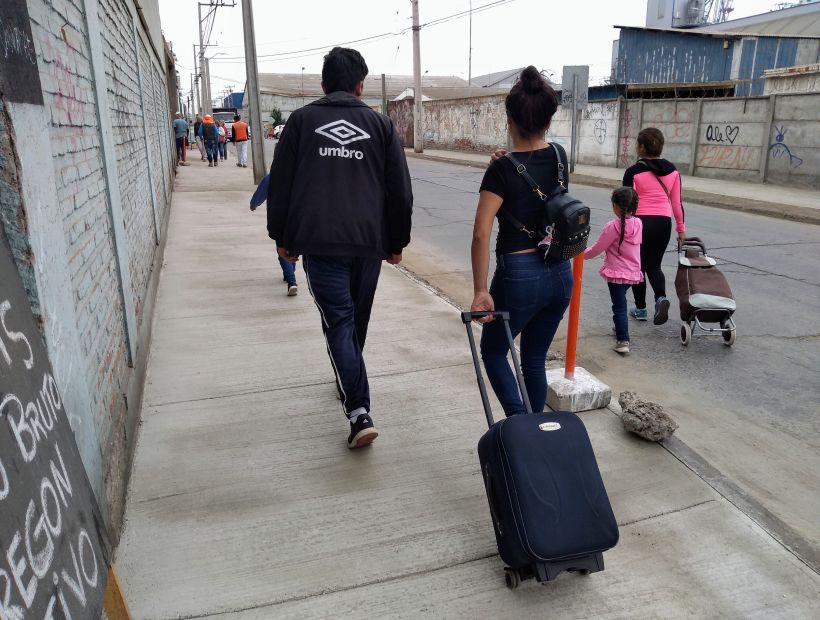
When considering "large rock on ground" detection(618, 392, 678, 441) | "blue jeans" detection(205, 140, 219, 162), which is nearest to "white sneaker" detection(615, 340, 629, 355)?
"large rock on ground" detection(618, 392, 678, 441)

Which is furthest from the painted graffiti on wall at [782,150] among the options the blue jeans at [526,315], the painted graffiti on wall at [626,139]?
the blue jeans at [526,315]

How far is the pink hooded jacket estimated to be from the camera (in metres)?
5.14

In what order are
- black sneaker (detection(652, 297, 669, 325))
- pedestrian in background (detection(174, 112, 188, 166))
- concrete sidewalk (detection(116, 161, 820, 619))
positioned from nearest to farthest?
concrete sidewalk (detection(116, 161, 820, 619)) < black sneaker (detection(652, 297, 669, 325)) < pedestrian in background (detection(174, 112, 188, 166))

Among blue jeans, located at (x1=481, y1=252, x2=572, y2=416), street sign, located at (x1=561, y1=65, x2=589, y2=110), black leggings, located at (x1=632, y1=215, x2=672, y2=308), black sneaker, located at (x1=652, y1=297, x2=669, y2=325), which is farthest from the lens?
street sign, located at (x1=561, y1=65, x2=589, y2=110)

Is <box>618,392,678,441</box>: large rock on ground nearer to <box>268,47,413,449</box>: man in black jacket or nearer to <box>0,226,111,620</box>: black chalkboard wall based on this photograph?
<box>268,47,413,449</box>: man in black jacket

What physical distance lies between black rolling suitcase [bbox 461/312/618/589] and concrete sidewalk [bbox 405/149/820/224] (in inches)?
445

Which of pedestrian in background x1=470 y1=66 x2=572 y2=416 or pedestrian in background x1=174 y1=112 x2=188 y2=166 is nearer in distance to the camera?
pedestrian in background x1=470 y1=66 x2=572 y2=416

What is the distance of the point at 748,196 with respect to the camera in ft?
46.1

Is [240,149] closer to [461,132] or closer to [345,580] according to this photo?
[461,132]

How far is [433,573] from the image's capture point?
8.14 feet

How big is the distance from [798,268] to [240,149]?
20.4 meters

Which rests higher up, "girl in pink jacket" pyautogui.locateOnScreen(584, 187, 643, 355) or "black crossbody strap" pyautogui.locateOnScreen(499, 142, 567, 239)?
"black crossbody strap" pyautogui.locateOnScreen(499, 142, 567, 239)

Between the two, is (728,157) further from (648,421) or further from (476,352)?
(476,352)

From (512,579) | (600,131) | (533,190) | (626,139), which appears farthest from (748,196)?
(512,579)
